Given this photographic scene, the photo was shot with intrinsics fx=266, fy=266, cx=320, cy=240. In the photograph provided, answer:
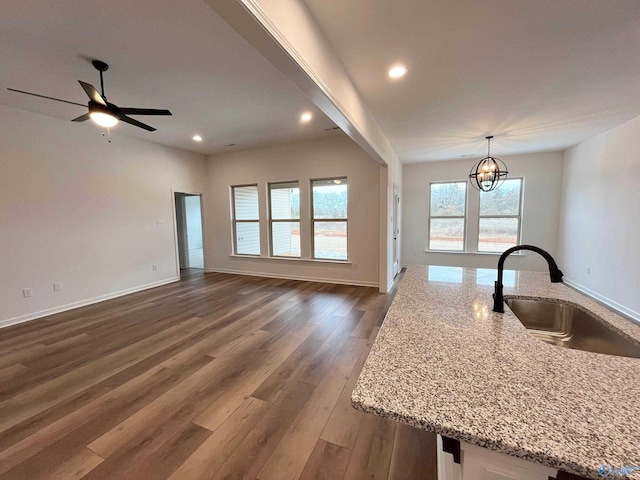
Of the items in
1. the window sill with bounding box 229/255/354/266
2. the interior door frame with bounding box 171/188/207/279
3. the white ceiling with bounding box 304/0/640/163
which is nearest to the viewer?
the white ceiling with bounding box 304/0/640/163

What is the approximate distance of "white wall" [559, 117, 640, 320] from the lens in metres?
3.56

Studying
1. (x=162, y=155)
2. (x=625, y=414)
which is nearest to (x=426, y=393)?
(x=625, y=414)

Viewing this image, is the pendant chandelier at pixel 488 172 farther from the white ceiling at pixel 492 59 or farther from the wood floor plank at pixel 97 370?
the wood floor plank at pixel 97 370

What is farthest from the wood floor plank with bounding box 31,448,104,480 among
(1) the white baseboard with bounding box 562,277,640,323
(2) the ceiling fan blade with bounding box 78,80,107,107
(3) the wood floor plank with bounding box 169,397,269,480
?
(1) the white baseboard with bounding box 562,277,640,323

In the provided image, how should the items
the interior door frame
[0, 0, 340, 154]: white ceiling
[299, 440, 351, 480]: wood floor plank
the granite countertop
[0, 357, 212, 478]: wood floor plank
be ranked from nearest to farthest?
the granite countertop
[299, 440, 351, 480]: wood floor plank
[0, 357, 212, 478]: wood floor plank
[0, 0, 340, 154]: white ceiling
the interior door frame

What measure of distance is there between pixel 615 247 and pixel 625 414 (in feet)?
15.6

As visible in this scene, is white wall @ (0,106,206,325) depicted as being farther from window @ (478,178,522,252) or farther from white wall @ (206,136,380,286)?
window @ (478,178,522,252)

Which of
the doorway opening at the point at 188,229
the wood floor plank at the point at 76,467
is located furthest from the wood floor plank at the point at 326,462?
the doorway opening at the point at 188,229

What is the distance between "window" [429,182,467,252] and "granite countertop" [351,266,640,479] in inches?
210

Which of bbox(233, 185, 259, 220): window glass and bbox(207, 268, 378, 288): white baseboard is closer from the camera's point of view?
bbox(207, 268, 378, 288): white baseboard

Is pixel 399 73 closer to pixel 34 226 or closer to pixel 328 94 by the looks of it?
pixel 328 94

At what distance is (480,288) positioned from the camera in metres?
1.80

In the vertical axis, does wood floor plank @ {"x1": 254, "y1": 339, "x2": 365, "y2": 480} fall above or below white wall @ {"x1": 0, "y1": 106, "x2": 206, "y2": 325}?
below

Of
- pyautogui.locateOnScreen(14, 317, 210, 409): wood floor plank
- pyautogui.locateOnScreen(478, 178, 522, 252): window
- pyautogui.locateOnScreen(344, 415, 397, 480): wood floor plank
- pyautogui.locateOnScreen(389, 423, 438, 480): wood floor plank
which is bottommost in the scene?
pyautogui.locateOnScreen(389, 423, 438, 480): wood floor plank
